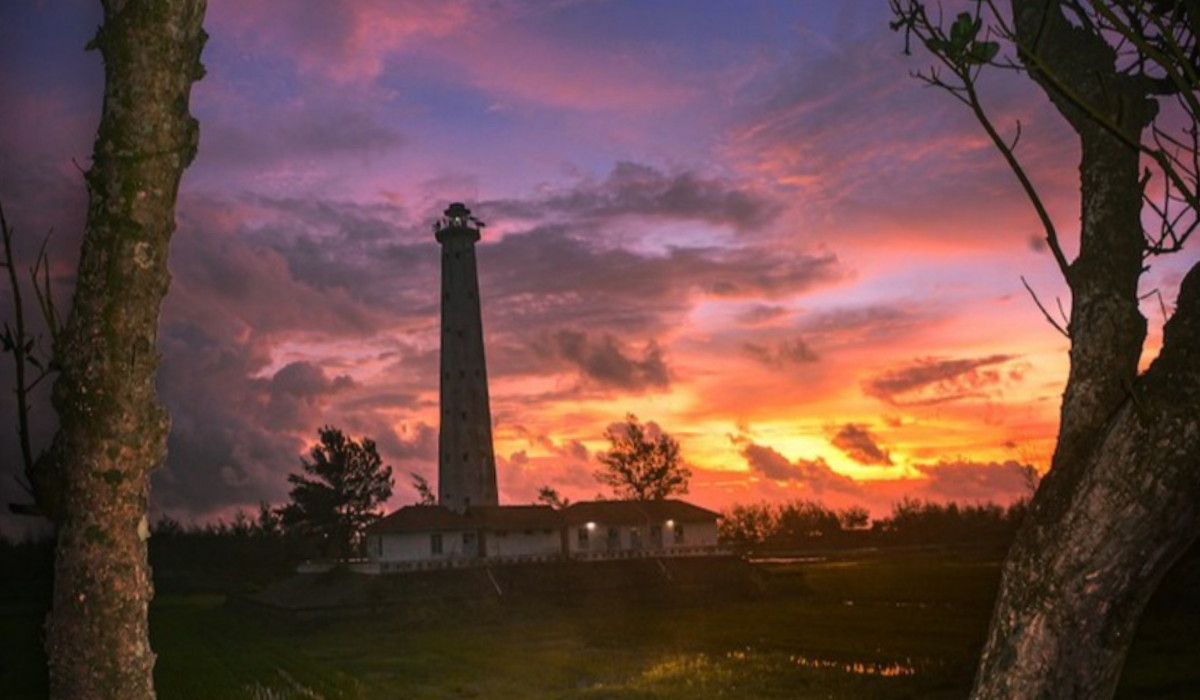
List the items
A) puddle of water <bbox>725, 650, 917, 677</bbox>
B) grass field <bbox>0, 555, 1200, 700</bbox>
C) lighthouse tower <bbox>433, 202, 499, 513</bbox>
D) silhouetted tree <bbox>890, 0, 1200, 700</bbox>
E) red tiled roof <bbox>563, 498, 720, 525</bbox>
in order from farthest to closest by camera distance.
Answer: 1. red tiled roof <bbox>563, 498, 720, 525</bbox>
2. lighthouse tower <bbox>433, 202, 499, 513</bbox>
3. puddle of water <bbox>725, 650, 917, 677</bbox>
4. grass field <bbox>0, 555, 1200, 700</bbox>
5. silhouetted tree <bbox>890, 0, 1200, 700</bbox>

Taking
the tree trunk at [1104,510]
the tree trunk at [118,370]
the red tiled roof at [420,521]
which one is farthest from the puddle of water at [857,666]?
the red tiled roof at [420,521]

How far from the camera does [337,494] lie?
77.4 metres

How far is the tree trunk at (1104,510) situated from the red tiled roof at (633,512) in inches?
2392

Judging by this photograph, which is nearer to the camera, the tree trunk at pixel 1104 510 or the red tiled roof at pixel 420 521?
the tree trunk at pixel 1104 510

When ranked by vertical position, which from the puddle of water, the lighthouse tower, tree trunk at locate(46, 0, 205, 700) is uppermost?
the lighthouse tower

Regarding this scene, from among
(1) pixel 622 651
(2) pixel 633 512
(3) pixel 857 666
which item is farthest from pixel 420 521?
(3) pixel 857 666

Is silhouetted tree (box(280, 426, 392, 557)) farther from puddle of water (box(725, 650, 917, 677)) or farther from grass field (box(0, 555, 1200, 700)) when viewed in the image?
puddle of water (box(725, 650, 917, 677))

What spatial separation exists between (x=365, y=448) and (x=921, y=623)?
52.7 meters

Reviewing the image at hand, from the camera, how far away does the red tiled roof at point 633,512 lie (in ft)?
→ 214

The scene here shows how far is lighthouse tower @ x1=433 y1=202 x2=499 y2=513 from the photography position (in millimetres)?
61656

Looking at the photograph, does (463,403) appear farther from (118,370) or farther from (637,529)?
(118,370)

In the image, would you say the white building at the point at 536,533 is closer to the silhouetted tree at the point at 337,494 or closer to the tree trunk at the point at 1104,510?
the silhouetted tree at the point at 337,494

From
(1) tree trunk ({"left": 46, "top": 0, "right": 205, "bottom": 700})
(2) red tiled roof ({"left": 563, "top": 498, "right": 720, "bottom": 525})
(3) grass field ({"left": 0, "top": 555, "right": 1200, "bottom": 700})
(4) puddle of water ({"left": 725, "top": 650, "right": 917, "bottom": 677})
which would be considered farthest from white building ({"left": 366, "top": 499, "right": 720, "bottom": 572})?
(1) tree trunk ({"left": 46, "top": 0, "right": 205, "bottom": 700})

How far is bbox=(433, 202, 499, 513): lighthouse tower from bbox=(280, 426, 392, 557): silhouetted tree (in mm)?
18618
